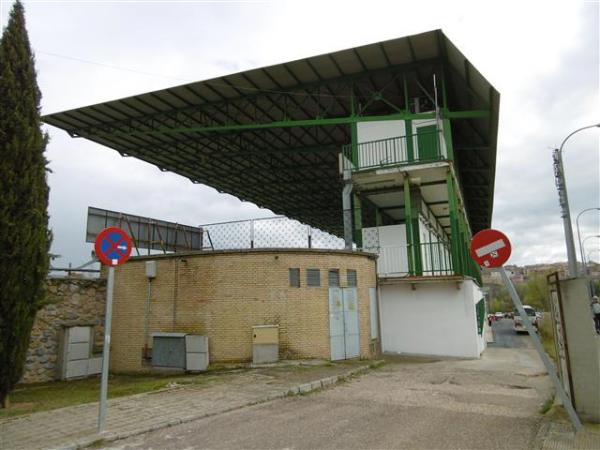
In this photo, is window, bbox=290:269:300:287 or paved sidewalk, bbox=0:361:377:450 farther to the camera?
window, bbox=290:269:300:287

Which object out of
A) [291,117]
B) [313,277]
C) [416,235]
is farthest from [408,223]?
[291,117]

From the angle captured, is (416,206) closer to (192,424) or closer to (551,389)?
(551,389)

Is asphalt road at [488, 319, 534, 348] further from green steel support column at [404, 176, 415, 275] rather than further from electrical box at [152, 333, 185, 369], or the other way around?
electrical box at [152, 333, 185, 369]

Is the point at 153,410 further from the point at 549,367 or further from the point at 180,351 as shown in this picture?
the point at 549,367

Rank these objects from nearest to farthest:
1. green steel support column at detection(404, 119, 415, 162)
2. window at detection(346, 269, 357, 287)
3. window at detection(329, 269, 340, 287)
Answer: window at detection(329, 269, 340, 287) < window at detection(346, 269, 357, 287) < green steel support column at detection(404, 119, 415, 162)

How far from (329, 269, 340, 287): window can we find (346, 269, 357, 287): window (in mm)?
420

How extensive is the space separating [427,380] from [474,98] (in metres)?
12.0

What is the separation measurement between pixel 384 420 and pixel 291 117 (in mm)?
17562

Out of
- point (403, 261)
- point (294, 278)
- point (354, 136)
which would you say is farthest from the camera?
point (354, 136)

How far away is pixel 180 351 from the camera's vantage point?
453 inches

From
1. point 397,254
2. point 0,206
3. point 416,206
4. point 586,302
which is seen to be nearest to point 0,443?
point 0,206

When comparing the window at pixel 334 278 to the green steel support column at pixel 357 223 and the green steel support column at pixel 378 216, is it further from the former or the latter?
the green steel support column at pixel 378 216

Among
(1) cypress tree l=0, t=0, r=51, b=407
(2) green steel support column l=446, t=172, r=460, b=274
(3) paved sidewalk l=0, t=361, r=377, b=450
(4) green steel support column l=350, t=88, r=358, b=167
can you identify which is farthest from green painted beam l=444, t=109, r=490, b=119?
(1) cypress tree l=0, t=0, r=51, b=407

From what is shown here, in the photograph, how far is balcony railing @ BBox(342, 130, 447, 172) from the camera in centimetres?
1597
